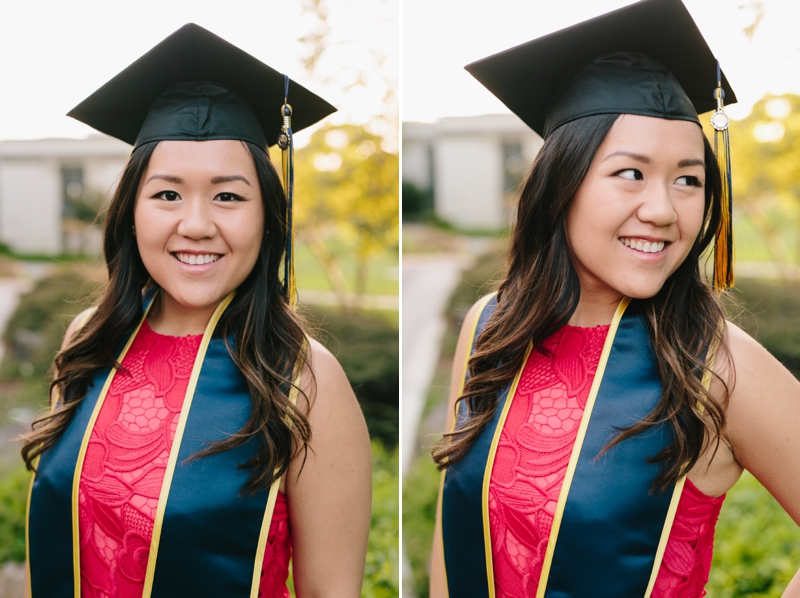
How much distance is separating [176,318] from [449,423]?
2.73ft

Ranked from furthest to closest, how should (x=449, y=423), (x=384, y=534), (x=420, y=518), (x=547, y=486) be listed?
1. (x=420, y=518)
2. (x=384, y=534)
3. (x=449, y=423)
4. (x=547, y=486)

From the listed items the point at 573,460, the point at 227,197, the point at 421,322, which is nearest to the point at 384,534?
the point at 573,460

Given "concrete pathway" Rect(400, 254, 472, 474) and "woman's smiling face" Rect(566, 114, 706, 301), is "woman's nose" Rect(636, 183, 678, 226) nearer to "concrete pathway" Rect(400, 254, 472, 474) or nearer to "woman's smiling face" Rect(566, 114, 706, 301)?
"woman's smiling face" Rect(566, 114, 706, 301)

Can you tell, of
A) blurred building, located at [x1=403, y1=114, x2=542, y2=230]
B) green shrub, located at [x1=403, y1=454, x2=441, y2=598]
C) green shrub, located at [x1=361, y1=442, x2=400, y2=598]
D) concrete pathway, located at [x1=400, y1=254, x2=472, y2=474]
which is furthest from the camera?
blurred building, located at [x1=403, y1=114, x2=542, y2=230]

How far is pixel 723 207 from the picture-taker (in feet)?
5.18

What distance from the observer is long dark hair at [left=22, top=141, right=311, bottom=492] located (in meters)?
1.60

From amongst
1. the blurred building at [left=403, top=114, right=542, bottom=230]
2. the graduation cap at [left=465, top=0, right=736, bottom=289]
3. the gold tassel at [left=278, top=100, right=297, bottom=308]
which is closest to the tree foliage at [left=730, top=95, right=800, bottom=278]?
the blurred building at [left=403, top=114, right=542, bottom=230]

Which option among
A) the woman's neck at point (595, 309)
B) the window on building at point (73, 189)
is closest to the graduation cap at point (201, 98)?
the woman's neck at point (595, 309)

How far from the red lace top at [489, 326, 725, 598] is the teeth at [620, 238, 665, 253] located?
0.82ft

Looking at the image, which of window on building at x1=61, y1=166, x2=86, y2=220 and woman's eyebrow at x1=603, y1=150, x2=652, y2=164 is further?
window on building at x1=61, y1=166, x2=86, y2=220

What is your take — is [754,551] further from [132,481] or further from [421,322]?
[421,322]

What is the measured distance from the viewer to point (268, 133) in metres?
1.90

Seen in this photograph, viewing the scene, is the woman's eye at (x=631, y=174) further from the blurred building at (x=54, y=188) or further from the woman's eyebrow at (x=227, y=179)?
the blurred building at (x=54, y=188)

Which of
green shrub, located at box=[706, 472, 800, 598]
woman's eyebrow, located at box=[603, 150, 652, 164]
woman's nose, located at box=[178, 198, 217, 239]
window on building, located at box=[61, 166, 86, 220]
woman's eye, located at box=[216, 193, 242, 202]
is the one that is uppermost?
window on building, located at box=[61, 166, 86, 220]
